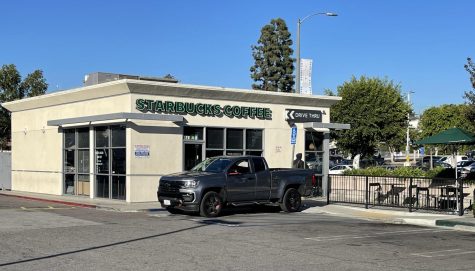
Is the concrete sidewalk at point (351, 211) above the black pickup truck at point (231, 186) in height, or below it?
below

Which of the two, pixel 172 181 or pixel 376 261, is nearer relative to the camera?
pixel 376 261

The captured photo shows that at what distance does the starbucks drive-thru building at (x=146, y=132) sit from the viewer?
21281mm

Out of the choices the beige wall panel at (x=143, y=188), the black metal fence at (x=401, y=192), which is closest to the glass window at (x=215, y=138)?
the beige wall panel at (x=143, y=188)

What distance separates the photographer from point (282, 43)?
6419 cm

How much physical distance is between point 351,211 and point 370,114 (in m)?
24.7

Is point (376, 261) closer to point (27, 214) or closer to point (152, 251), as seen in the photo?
point (152, 251)

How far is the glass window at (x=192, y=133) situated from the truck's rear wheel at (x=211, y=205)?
6171mm

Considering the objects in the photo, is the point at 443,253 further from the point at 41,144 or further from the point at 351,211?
the point at 41,144

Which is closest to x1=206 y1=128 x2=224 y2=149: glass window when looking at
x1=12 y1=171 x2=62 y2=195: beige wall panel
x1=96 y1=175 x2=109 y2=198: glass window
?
x1=96 y1=175 x2=109 y2=198: glass window

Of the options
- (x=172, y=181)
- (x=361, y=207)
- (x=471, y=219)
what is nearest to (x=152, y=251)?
(x=172, y=181)

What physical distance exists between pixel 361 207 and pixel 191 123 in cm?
741

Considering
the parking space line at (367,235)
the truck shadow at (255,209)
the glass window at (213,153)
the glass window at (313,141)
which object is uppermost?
the glass window at (313,141)

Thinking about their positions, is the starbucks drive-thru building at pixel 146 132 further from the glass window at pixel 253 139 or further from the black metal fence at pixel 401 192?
the black metal fence at pixel 401 192

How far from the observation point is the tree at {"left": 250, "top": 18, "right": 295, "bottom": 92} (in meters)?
63.4
